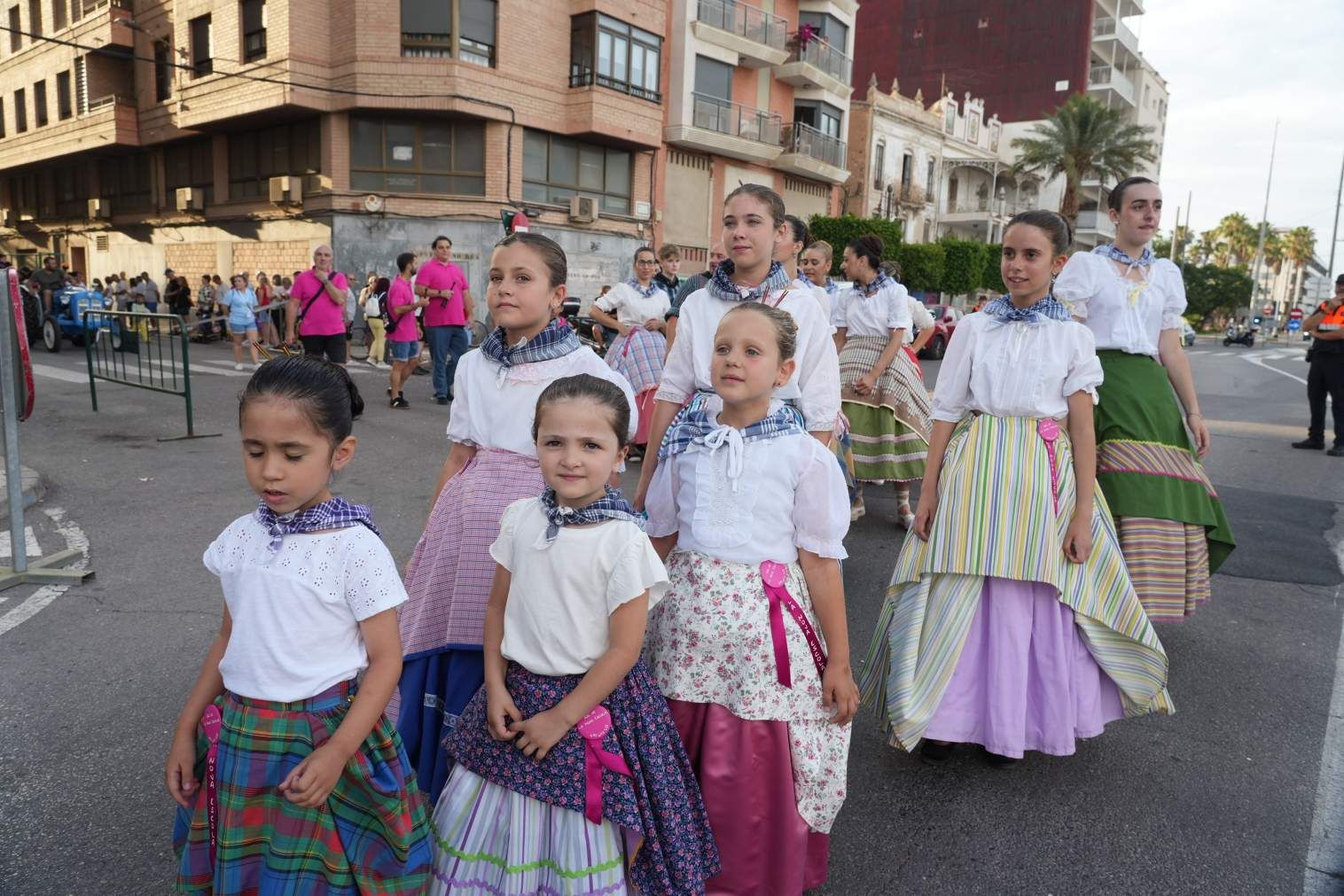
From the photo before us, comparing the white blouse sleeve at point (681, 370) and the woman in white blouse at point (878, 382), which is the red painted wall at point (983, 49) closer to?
the woman in white blouse at point (878, 382)

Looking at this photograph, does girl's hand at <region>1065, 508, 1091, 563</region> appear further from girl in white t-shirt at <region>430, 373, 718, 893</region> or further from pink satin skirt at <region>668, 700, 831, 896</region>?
girl in white t-shirt at <region>430, 373, 718, 893</region>

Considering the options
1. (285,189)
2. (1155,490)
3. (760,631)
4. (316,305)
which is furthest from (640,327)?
(285,189)

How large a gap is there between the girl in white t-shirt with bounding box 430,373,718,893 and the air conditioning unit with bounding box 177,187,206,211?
28.8 metres

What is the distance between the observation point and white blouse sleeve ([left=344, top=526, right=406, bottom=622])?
2.03m

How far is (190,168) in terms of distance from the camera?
27641 millimetres

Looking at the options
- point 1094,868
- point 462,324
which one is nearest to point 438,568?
point 1094,868

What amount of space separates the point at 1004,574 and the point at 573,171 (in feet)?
80.0

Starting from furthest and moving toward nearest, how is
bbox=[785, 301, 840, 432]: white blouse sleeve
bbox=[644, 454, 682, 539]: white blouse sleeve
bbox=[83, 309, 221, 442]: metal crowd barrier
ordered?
bbox=[83, 309, 221, 442]: metal crowd barrier
bbox=[785, 301, 840, 432]: white blouse sleeve
bbox=[644, 454, 682, 539]: white blouse sleeve

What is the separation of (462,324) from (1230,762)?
9.67 m

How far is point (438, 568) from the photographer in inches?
110

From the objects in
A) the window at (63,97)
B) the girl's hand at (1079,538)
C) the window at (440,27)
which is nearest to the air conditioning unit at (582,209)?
the window at (440,27)

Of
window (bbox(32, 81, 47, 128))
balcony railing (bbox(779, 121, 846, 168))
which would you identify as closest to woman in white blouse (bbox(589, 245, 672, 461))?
balcony railing (bbox(779, 121, 846, 168))

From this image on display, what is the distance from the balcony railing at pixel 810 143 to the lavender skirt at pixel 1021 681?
31.4 metres

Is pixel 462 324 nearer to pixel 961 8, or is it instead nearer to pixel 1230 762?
pixel 1230 762
